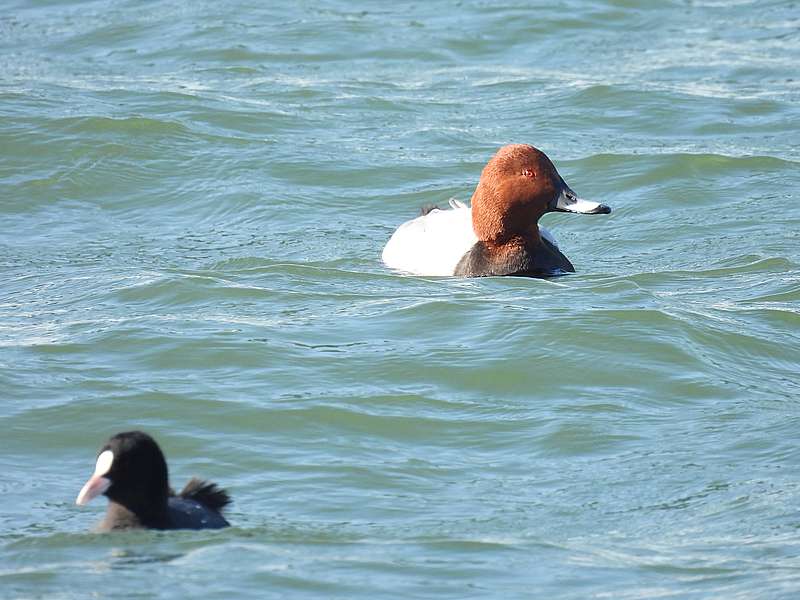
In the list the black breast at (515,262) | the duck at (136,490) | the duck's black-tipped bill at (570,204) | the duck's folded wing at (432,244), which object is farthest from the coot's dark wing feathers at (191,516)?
the duck's black-tipped bill at (570,204)

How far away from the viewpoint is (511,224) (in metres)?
11.7

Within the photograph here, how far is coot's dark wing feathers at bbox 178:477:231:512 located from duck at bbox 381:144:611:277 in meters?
5.09

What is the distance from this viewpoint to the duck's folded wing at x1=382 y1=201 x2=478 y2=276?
12.0 meters

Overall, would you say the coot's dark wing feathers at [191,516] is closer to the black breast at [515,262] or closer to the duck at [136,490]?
the duck at [136,490]

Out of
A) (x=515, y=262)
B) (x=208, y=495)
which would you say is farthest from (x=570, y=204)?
(x=208, y=495)

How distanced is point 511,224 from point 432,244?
713 mm

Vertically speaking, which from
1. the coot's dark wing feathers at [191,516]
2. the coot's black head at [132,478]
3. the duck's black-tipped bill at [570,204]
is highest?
the duck's black-tipped bill at [570,204]

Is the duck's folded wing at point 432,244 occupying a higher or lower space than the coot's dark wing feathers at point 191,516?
higher

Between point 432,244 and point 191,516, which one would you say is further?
point 432,244

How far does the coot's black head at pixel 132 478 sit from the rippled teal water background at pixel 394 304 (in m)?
0.14

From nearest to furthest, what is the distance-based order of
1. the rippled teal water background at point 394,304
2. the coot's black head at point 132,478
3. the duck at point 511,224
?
the coot's black head at point 132,478 < the rippled teal water background at point 394,304 < the duck at point 511,224

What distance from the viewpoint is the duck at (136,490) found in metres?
6.57

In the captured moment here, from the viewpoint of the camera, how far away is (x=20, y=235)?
12.8 metres

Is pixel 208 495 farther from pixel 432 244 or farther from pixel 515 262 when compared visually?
pixel 432 244
